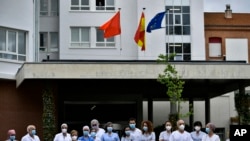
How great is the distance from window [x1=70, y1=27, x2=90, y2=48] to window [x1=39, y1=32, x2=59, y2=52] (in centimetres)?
166

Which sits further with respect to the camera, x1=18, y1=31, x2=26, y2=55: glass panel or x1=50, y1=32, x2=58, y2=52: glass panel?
x1=50, y1=32, x2=58, y2=52: glass panel

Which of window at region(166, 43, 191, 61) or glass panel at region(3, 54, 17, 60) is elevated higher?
window at region(166, 43, 191, 61)

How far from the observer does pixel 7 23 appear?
3344cm

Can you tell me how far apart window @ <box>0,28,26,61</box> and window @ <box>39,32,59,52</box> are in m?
17.5

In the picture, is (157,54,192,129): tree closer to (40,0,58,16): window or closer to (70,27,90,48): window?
(70,27,90,48): window

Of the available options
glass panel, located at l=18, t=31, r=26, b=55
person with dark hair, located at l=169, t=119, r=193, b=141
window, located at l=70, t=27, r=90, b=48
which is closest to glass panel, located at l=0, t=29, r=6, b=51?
glass panel, located at l=18, t=31, r=26, b=55

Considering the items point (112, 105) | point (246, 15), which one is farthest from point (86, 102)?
point (246, 15)

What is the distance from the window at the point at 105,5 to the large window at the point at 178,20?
447cm

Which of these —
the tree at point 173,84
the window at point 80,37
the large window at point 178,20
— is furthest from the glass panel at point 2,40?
the large window at point 178,20

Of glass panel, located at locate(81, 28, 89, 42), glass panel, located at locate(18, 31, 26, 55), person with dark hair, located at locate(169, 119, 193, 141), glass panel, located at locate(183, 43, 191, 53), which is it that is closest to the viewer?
person with dark hair, located at locate(169, 119, 193, 141)

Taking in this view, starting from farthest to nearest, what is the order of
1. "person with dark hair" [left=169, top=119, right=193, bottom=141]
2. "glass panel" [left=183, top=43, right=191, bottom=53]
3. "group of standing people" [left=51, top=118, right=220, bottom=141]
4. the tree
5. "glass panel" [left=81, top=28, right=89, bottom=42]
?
"glass panel" [left=183, top=43, right=191, bottom=53]
"glass panel" [left=81, top=28, right=89, bottom=42]
the tree
"person with dark hair" [left=169, top=119, right=193, bottom=141]
"group of standing people" [left=51, top=118, right=220, bottom=141]

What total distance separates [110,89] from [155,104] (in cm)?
1457

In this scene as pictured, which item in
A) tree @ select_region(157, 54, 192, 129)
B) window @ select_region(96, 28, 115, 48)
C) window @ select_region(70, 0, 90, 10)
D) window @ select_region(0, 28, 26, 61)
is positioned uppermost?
window @ select_region(70, 0, 90, 10)

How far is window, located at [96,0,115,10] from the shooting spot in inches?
2043
